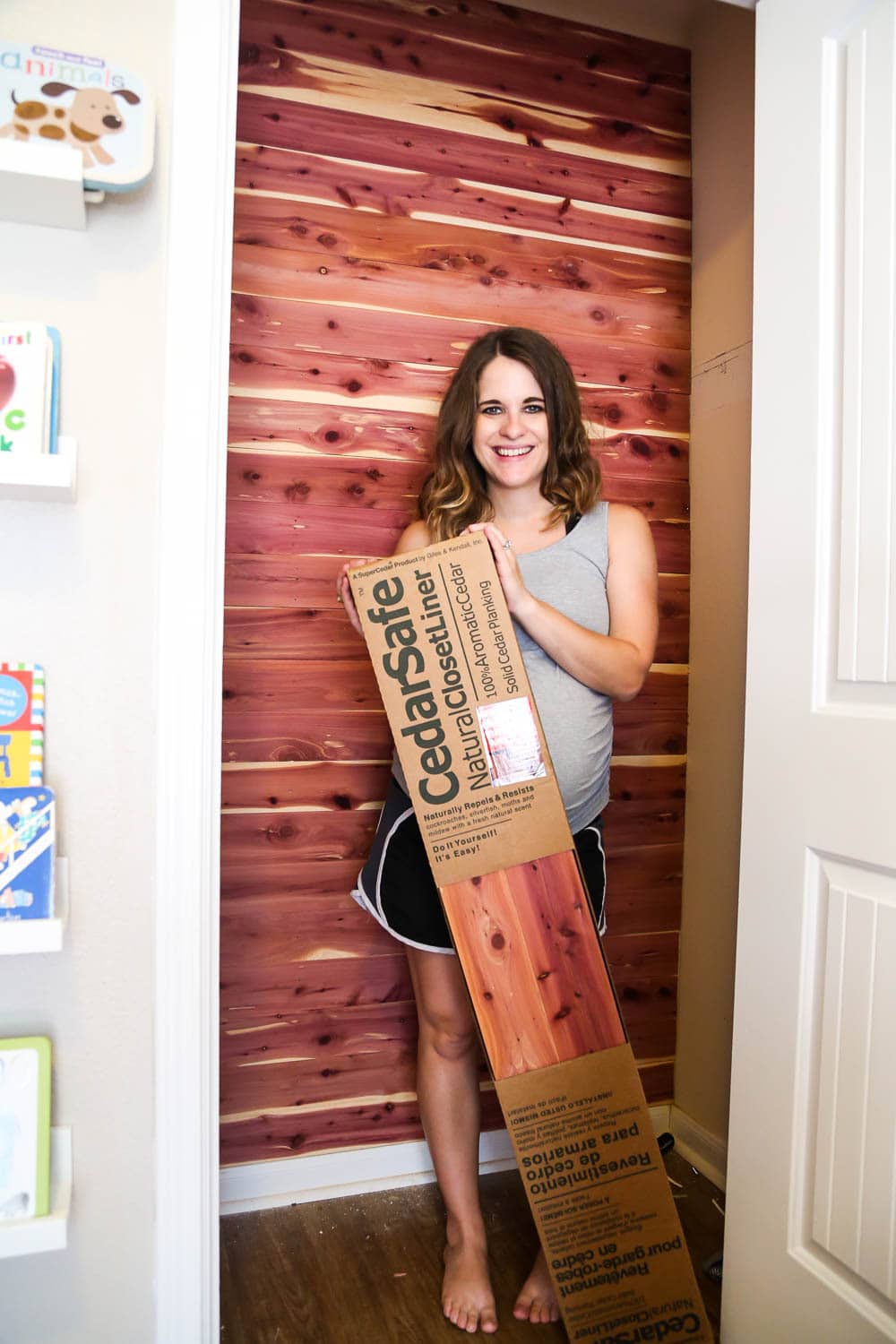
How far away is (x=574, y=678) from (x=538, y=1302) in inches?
41.7

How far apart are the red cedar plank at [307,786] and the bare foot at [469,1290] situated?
2.76 feet

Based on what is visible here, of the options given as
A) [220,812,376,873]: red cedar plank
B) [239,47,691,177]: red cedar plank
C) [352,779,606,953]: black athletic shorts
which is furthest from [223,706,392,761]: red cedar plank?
[239,47,691,177]: red cedar plank

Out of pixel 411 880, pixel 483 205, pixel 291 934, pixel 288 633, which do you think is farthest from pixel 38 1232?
pixel 483 205

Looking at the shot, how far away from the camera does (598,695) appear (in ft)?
5.71

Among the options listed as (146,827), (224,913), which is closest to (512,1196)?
(224,913)

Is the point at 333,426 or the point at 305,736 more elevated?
the point at 333,426

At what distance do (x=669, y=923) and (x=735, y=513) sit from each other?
95 cm

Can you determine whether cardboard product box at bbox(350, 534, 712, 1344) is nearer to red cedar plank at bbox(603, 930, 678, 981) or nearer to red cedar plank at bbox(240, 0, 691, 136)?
red cedar plank at bbox(603, 930, 678, 981)

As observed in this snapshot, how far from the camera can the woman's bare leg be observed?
1.77 metres

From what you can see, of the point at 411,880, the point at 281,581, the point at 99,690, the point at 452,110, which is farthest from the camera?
the point at 452,110

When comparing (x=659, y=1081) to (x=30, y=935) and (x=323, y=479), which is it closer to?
(x=323, y=479)

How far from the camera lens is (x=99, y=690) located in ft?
4.06

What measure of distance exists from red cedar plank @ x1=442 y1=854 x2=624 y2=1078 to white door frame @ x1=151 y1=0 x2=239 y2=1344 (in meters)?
0.42

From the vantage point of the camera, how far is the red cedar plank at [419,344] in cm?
198
